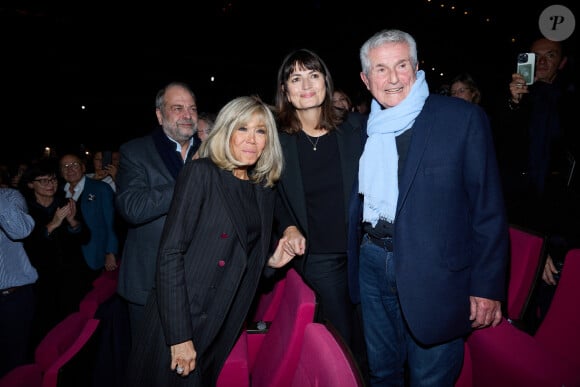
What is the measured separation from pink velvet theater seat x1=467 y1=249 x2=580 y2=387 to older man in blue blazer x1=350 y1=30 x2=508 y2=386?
0.10 meters

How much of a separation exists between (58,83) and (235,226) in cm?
1134

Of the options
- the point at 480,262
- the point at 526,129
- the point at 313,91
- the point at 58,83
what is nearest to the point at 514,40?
the point at 526,129

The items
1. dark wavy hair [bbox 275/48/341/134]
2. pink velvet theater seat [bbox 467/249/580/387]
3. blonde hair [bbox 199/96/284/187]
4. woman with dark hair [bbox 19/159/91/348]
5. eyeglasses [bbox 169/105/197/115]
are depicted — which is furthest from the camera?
woman with dark hair [bbox 19/159/91/348]

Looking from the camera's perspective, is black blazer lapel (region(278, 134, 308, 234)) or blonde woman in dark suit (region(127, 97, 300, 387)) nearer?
blonde woman in dark suit (region(127, 97, 300, 387))

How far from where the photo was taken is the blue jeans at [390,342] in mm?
1529

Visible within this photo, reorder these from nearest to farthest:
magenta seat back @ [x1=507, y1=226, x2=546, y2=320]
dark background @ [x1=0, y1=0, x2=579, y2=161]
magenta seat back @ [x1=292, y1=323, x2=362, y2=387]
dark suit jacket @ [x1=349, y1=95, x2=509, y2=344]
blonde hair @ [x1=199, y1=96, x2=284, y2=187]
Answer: magenta seat back @ [x1=292, y1=323, x2=362, y2=387] → dark suit jacket @ [x1=349, y1=95, x2=509, y2=344] → blonde hair @ [x1=199, y1=96, x2=284, y2=187] → magenta seat back @ [x1=507, y1=226, x2=546, y2=320] → dark background @ [x1=0, y1=0, x2=579, y2=161]

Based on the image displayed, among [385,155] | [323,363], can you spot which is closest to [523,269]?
[385,155]

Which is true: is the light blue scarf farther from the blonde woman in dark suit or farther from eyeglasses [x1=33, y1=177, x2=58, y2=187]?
eyeglasses [x1=33, y1=177, x2=58, y2=187]

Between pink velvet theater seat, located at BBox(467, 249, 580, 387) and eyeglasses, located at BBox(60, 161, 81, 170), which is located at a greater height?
eyeglasses, located at BBox(60, 161, 81, 170)

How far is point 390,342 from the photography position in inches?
73.7

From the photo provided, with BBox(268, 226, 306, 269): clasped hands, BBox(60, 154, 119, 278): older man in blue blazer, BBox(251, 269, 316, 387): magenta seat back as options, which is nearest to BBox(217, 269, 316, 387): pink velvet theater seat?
BBox(251, 269, 316, 387): magenta seat back

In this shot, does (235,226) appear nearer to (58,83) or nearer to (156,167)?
(156,167)

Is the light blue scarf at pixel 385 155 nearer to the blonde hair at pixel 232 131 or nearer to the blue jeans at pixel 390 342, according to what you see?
the blue jeans at pixel 390 342

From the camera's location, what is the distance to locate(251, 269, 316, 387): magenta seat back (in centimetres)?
141
